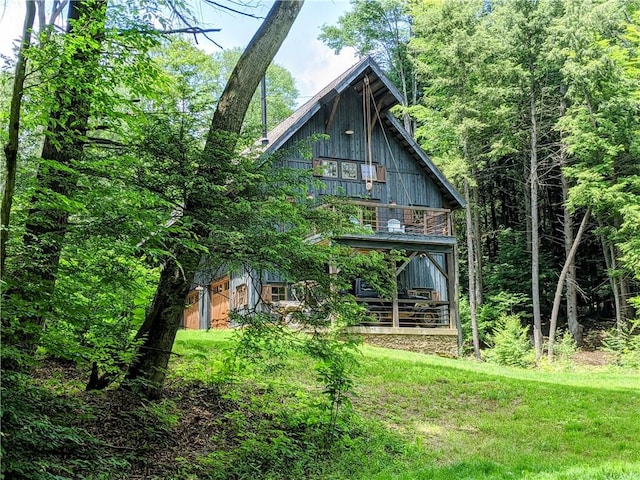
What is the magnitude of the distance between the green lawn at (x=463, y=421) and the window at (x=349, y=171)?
8.52m

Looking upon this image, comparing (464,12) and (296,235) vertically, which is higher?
(464,12)

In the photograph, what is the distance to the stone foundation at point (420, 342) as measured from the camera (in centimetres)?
1708

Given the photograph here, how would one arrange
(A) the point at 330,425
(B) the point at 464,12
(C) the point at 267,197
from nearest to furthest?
(C) the point at 267,197, (A) the point at 330,425, (B) the point at 464,12

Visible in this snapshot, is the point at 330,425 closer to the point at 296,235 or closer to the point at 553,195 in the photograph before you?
the point at 296,235

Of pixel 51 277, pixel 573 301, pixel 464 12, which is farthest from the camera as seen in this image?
pixel 573 301


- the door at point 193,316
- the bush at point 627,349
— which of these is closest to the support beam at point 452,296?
the bush at point 627,349

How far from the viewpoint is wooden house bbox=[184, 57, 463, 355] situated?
18.0 m

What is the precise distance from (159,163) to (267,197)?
1114 mm

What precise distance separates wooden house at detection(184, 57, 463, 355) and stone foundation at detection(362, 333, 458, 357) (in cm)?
3

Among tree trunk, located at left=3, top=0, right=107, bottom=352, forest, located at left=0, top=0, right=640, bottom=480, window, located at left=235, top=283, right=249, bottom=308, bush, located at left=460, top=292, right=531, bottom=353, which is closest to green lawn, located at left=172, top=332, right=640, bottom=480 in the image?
forest, located at left=0, top=0, right=640, bottom=480

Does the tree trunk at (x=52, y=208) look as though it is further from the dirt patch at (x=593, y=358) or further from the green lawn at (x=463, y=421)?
the dirt patch at (x=593, y=358)

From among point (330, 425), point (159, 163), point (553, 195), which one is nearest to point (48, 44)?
point (159, 163)

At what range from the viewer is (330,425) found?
7027mm

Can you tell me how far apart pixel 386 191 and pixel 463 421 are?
490 inches
